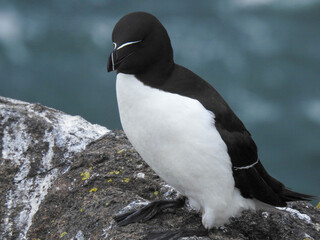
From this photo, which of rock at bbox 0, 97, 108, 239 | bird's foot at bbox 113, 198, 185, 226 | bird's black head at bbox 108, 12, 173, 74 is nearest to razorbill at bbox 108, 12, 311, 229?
bird's black head at bbox 108, 12, 173, 74

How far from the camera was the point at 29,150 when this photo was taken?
4.67 m

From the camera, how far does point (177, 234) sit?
143 inches

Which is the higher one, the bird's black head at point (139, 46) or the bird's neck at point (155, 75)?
the bird's black head at point (139, 46)

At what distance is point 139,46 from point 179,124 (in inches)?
20.7

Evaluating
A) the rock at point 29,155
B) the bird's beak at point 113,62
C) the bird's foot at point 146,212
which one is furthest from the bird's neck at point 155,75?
the rock at point 29,155

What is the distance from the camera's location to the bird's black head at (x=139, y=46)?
3.30 m

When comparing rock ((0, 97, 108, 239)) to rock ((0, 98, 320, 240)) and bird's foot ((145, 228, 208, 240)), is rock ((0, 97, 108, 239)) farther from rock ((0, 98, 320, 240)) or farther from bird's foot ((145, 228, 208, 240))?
bird's foot ((145, 228, 208, 240))

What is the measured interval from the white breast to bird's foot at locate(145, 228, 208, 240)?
0.47ft

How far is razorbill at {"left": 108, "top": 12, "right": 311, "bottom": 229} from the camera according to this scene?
336 centimetres

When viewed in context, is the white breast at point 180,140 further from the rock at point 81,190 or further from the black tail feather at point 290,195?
the black tail feather at point 290,195

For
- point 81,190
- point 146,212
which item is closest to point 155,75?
point 146,212

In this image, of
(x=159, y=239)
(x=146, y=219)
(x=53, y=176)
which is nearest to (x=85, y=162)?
(x=53, y=176)

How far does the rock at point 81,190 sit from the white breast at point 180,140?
15.1 inches

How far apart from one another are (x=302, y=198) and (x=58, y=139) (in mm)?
2074
